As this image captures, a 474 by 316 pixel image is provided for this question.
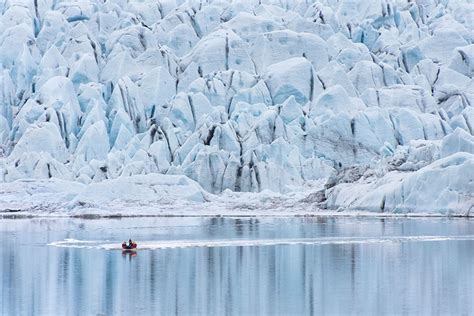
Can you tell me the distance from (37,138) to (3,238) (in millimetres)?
22222

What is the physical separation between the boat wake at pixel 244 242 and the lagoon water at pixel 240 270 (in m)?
0.03

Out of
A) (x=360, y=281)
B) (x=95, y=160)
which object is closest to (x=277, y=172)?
(x=95, y=160)

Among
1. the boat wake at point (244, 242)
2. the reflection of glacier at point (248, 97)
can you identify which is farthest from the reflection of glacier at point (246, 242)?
the reflection of glacier at point (248, 97)

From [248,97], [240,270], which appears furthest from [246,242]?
[248,97]

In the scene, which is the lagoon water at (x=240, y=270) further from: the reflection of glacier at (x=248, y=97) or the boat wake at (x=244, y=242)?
the reflection of glacier at (x=248, y=97)

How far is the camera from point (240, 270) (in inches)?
989

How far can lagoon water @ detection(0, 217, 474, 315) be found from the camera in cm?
1959

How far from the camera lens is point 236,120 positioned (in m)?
59.5

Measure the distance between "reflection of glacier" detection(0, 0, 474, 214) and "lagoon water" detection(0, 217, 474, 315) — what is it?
33.3ft

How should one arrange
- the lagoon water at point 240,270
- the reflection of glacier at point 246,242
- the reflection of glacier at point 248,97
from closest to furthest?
the lagoon water at point 240,270, the reflection of glacier at point 246,242, the reflection of glacier at point 248,97

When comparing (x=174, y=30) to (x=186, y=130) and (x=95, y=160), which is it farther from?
(x=95, y=160)

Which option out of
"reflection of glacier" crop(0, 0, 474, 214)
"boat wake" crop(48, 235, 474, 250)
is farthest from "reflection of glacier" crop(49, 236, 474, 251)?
"reflection of glacier" crop(0, 0, 474, 214)

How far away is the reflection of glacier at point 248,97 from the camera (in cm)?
5097

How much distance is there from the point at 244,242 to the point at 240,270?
25.1 ft
